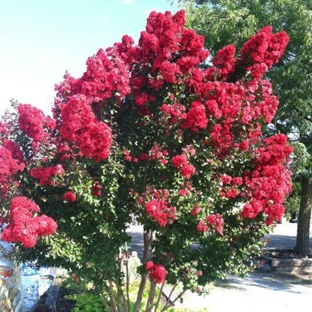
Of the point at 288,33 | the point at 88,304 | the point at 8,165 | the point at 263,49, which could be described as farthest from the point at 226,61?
the point at 288,33

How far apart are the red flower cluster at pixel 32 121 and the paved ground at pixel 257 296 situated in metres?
3.61

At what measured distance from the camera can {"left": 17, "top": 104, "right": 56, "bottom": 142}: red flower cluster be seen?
3623mm

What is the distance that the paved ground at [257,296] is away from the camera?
23.5 ft

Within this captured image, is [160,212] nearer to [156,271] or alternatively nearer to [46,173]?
[156,271]

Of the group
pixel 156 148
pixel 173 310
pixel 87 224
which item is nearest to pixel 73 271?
pixel 87 224

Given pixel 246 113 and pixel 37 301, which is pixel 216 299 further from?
pixel 246 113

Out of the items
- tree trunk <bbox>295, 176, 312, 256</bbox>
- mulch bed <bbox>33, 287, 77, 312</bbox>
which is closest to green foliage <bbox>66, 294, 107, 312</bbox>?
mulch bed <bbox>33, 287, 77, 312</bbox>

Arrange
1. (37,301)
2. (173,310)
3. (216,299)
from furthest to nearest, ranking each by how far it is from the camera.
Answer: (216,299)
(37,301)
(173,310)

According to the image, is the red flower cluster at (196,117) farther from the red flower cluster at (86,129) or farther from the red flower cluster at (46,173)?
the red flower cluster at (46,173)

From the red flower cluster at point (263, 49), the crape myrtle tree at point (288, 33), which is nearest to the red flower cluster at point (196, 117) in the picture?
the red flower cluster at point (263, 49)

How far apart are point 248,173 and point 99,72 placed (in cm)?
149

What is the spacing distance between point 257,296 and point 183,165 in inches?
218

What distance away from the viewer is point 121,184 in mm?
3871

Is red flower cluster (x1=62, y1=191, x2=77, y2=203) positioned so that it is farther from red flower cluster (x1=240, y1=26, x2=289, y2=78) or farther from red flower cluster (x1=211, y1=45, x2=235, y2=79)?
red flower cluster (x1=240, y1=26, x2=289, y2=78)
